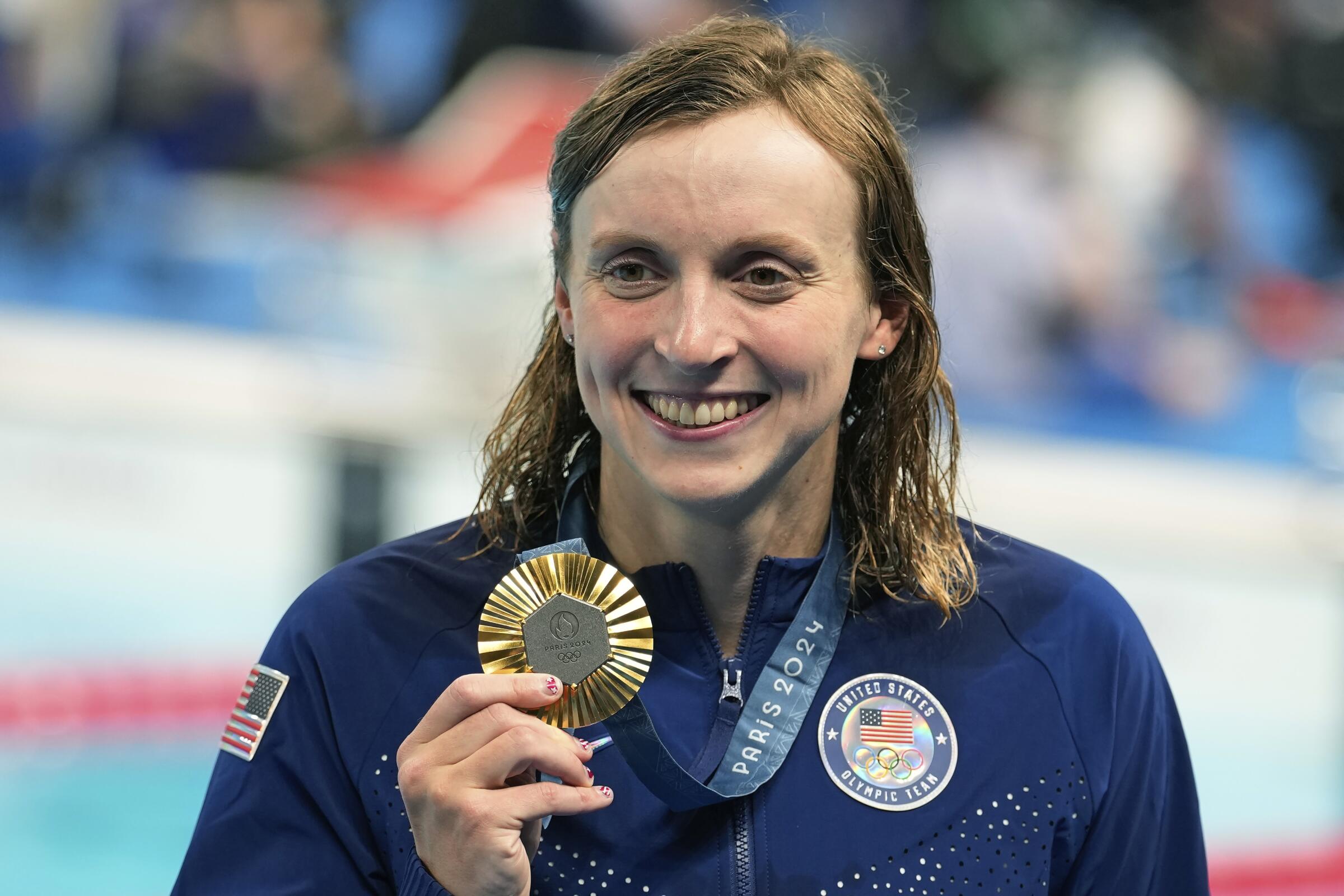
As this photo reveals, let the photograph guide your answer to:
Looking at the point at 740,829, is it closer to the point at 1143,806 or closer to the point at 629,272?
the point at 1143,806

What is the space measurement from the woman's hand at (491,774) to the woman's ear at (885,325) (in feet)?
1.85

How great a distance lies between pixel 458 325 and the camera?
21.5 feet

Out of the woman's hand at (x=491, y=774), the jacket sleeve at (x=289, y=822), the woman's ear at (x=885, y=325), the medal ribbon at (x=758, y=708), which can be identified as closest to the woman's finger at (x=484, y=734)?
the woman's hand at (x=491, y=774)

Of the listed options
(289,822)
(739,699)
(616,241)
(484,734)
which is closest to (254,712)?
(289,822)

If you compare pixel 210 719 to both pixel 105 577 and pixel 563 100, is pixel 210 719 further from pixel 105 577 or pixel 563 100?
pixel 563 100

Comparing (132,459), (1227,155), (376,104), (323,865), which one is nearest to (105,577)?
(132,459)

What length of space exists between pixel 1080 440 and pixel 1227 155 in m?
2.02

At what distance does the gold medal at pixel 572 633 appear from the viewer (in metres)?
1.30

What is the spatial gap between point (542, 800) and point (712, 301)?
1.56ft

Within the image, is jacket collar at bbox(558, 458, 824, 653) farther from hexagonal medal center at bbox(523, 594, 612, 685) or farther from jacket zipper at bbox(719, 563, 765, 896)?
hexagonal medal center at bbox(523, 594, 612, 685)

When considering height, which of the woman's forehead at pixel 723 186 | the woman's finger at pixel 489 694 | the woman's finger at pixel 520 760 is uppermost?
the woman's forehead at pixel 723 186

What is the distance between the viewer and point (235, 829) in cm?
146

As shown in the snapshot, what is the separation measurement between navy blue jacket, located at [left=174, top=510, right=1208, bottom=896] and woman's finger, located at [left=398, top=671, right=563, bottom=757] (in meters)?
0.17

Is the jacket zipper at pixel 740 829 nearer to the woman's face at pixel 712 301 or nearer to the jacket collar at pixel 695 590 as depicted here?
the jacket collar at pixel 695 590
